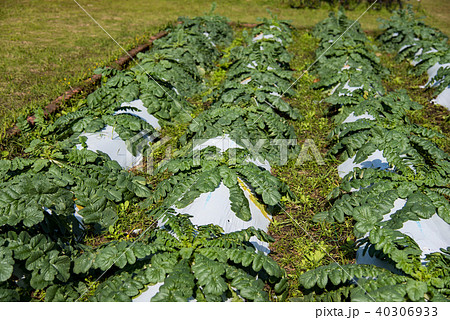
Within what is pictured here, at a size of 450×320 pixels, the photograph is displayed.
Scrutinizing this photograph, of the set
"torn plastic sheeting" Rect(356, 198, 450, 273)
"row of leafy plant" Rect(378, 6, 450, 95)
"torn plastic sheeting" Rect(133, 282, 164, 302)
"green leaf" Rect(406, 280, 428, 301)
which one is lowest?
"row of leafy plant" Rect(378, 6, 450, 95)

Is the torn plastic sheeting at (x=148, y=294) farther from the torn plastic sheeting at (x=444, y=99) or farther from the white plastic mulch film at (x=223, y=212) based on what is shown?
the torn plastic sheeting at (x=444, y=99)

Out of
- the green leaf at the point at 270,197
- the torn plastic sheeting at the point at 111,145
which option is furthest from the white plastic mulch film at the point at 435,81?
the torn plastic sheeting at the point at 111,145

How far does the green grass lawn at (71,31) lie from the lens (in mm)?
5578

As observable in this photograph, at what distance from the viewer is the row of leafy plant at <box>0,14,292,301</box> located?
232cm

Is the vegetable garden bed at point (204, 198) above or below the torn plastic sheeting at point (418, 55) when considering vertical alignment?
above

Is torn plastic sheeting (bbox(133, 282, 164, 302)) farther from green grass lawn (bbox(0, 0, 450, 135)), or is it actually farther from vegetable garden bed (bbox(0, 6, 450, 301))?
green grass lawn (bbox(0, 0, 450, 135))

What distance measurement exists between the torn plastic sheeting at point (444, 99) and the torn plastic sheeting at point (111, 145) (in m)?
4.82

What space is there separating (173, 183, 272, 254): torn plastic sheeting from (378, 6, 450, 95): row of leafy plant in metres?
4.50

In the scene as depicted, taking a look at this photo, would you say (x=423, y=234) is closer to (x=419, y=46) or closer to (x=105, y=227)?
(x=105, y=227)

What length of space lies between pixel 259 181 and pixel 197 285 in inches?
43.6

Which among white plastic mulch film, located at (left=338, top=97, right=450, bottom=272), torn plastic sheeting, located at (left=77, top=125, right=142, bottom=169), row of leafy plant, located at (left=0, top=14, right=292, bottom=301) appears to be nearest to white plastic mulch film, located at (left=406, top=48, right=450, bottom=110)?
row of leafy plant, located at (left=0, top=14, right=292, bottom=301)

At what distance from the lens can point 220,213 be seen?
2.97 metres

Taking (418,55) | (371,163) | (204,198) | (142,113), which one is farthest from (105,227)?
(418,55)

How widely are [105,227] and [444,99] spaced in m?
5.40
